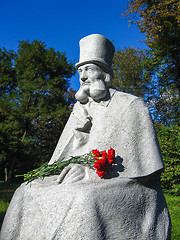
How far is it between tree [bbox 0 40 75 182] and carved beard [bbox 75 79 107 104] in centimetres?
1461

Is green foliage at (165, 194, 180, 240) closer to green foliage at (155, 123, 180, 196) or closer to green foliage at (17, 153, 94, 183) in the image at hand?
green foliage at (155, 123, 180, 196)

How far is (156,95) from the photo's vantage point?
17.4m

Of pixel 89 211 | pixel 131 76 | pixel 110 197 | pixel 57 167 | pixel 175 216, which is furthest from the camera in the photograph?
pixel 131 76

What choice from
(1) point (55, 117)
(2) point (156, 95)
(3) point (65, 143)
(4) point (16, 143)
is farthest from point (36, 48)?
(3) point (65, 143)

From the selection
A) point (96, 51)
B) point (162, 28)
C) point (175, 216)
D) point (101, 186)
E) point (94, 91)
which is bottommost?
point (175, 216)

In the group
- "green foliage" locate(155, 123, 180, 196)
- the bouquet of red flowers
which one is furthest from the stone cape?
"green foliage" locate(155, 123, 180, 196)

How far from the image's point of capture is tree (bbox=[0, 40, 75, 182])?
59.3 ft

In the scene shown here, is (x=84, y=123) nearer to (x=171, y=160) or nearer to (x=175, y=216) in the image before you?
(x=175, y=216)

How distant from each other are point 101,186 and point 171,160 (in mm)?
7860

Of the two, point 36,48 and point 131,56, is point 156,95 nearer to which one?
point 131,56

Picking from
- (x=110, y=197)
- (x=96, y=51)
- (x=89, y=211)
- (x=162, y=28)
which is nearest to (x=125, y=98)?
(x=96, y=51)

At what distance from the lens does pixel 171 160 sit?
31.2ft

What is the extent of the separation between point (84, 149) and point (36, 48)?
65.5 feet

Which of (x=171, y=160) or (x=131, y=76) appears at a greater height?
(x=131, y=76)
